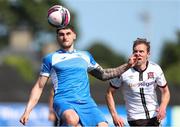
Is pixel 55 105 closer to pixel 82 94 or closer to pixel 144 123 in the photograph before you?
pixel 82 94

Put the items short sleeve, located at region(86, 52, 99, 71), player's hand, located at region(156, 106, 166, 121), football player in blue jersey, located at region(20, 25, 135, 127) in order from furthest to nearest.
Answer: player's hand, located at region(156, 106, 166, 121) < short sleeve, located at region(86, 52, 99, 71) < football player in blue jersey, located at region(20, 25, 135, 127)

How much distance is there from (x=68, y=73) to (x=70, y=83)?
149mm

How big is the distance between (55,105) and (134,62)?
128 centimetres

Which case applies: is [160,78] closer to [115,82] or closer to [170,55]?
[115,82]

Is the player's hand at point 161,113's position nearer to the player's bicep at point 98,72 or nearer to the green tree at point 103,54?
the player's bicep at point 98,72

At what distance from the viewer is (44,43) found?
79.5 meters

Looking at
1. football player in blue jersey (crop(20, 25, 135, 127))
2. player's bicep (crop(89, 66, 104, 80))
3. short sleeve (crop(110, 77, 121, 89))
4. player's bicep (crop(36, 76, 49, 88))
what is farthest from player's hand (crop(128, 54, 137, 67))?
player's bicep (crop(36, 76, 49, 88))

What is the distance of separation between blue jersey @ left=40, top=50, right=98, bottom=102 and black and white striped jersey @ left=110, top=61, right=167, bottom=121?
101cm

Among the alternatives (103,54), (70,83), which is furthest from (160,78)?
(103,54)

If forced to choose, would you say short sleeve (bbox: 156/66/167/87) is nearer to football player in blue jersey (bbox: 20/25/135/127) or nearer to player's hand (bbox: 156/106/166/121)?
player's hand (bbox: 156/106/166/121)

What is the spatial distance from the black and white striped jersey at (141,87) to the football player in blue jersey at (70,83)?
0.74 metres

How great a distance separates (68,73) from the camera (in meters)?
10.8

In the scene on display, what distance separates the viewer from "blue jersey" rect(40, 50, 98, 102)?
10.8m

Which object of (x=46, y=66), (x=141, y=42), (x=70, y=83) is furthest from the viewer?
(x=141, y=42)
